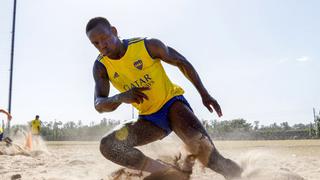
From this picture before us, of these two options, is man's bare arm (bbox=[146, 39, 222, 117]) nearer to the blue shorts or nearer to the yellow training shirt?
the blue shorts

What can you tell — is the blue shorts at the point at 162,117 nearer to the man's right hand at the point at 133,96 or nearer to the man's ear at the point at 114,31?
the man's right hand at the point at 133,96

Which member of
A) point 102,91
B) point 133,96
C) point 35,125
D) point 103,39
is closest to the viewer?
point 133,96

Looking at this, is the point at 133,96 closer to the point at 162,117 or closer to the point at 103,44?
the point at 103,44

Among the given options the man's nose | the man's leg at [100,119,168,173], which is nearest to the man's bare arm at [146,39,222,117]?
the man's nose

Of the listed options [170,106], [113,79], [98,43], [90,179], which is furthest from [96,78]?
[90,179]

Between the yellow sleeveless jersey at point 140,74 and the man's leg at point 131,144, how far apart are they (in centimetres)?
19

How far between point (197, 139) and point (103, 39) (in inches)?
51.1

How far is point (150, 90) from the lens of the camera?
387 cm

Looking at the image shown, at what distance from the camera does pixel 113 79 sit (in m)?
3.92

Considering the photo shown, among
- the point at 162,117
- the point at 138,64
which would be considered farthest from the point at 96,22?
the point at 162,117

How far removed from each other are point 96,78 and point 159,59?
67 cm

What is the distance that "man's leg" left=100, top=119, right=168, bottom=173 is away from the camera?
3451 millimetres

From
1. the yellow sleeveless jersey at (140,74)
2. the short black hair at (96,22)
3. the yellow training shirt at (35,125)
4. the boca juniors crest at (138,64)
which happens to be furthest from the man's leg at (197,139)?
the yellow training shirt at (35,125)

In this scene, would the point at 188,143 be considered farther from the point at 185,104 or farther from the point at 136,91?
the point at 136,91
